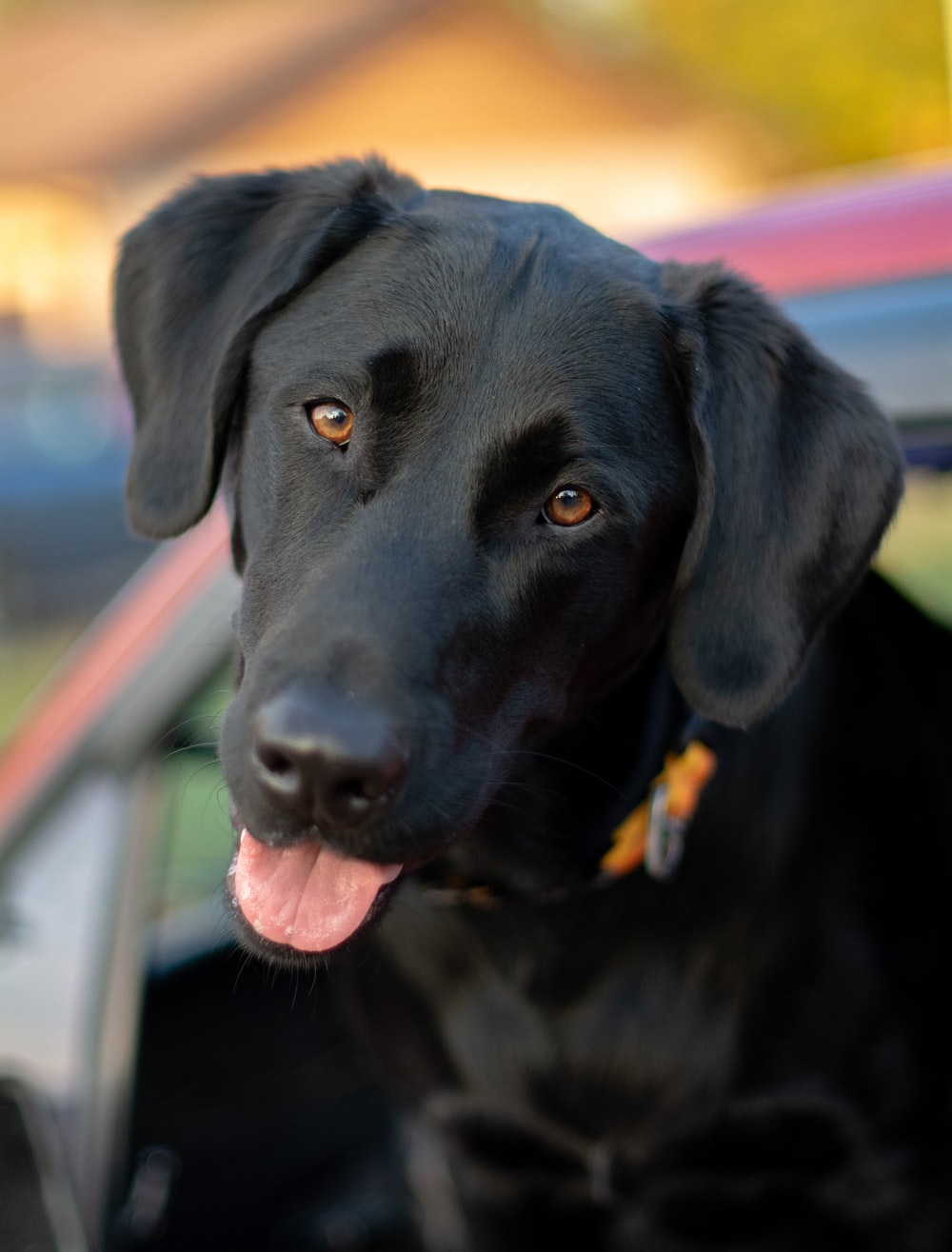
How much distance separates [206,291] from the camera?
2.03m

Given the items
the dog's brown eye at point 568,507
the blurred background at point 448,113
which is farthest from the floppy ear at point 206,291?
the blurred background at point 448,113

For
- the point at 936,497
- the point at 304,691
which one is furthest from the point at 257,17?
the point at 304,691

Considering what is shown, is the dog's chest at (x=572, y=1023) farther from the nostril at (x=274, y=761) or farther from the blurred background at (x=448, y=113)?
the blurred background at (x=448, y=113)

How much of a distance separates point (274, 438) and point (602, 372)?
1.48 feet

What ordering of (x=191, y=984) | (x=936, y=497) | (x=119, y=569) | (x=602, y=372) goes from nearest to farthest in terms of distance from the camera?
(x=602, y=372) → (x=191, y=984) → (x=936, y=497) → (x=119, y=569)

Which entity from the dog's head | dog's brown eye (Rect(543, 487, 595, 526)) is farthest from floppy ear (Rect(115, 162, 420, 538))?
dog's brown eye (Rect(543, 487, 595, 526))

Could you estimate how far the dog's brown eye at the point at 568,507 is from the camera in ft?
5.96

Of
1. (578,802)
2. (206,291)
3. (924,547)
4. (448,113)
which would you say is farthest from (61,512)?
(448,113)

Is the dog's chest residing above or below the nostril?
below

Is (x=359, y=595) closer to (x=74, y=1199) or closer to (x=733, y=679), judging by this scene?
(x=733, y=679)

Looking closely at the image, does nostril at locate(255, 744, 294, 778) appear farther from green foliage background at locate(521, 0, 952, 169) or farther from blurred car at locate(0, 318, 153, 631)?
green foliage background at locate(521, 0, 952, 169)

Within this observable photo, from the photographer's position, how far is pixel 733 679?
6.11ft

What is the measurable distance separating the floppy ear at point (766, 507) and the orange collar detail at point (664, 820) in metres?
0.19

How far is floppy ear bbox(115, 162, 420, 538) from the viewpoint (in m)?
1.96
